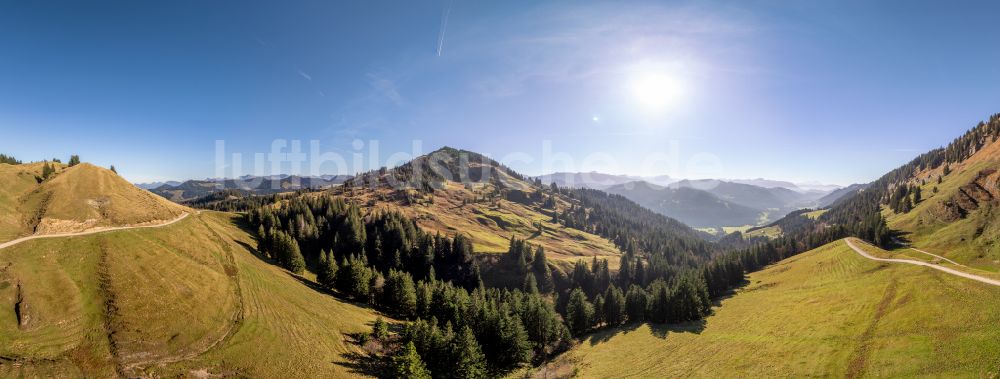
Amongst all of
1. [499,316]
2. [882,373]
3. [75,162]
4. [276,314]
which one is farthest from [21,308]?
[882,373]

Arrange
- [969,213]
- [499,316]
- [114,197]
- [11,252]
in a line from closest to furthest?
1. [11,252]
2. [114,197]
3. [499,316]
4. [969,213]

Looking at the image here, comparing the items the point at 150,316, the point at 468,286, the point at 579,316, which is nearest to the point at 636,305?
the point at 579,316

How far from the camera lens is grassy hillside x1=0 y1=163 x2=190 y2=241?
61.1m

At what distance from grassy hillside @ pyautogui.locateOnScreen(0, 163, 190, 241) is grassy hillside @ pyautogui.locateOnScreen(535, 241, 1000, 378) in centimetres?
9573

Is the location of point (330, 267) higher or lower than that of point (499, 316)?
higher

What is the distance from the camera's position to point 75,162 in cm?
9106

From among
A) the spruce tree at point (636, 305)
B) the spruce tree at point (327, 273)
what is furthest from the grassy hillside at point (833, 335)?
the spruce tree at point (327, 273)

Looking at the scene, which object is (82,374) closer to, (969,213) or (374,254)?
(374,254)

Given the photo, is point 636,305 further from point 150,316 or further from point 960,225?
point 960,225

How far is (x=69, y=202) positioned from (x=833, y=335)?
143386 millimetres

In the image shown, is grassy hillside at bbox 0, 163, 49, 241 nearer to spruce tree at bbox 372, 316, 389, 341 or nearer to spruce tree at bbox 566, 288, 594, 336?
spruce tree at bbox 372, 316, 389, 341

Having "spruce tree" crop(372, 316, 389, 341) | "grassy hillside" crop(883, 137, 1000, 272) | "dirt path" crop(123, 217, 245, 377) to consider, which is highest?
"grassy hillside" crop(883, 137, 1000, 272)

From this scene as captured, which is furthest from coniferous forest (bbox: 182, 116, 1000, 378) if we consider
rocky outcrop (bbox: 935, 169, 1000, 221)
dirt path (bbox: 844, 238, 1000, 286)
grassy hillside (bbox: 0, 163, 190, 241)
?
grassy hillside (bbox: 0, 163, 190, 241)

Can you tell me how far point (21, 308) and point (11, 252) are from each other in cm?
→ 1323
